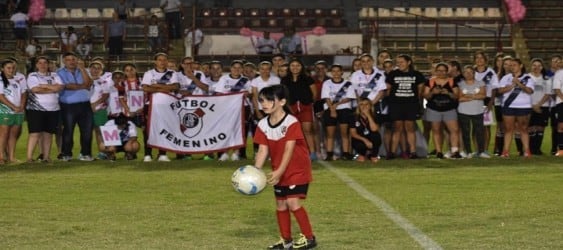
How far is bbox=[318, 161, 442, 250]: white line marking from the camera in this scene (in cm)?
1013

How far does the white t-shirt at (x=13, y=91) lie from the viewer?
1842cm

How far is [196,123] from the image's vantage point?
1962cm

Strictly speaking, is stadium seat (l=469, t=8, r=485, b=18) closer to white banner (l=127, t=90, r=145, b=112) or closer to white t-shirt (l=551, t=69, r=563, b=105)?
white t-shirt (l=551, t=69, r=563, b=105)

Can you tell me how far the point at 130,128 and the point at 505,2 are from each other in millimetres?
24910

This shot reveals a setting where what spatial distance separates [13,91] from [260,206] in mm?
6752

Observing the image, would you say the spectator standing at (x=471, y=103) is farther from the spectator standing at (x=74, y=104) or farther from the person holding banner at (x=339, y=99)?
the spectator standing at (x=74, y=104)

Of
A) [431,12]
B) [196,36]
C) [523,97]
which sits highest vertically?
[431,12]

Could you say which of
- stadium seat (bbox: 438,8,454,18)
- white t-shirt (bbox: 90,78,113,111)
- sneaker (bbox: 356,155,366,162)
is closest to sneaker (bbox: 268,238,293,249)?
sneaker (bbox: 356,155,366,162)

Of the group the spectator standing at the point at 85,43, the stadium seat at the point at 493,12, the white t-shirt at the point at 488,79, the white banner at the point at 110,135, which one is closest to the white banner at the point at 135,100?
the white banner at the point at 110,135

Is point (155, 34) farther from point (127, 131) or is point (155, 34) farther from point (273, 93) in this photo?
point (273, 93)

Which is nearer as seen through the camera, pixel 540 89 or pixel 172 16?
pixel 540 89

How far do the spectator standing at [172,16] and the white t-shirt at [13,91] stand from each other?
18.0 m

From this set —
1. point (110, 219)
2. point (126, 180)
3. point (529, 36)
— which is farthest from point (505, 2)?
point (110, 219)

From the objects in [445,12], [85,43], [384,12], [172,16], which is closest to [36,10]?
[85,43]
